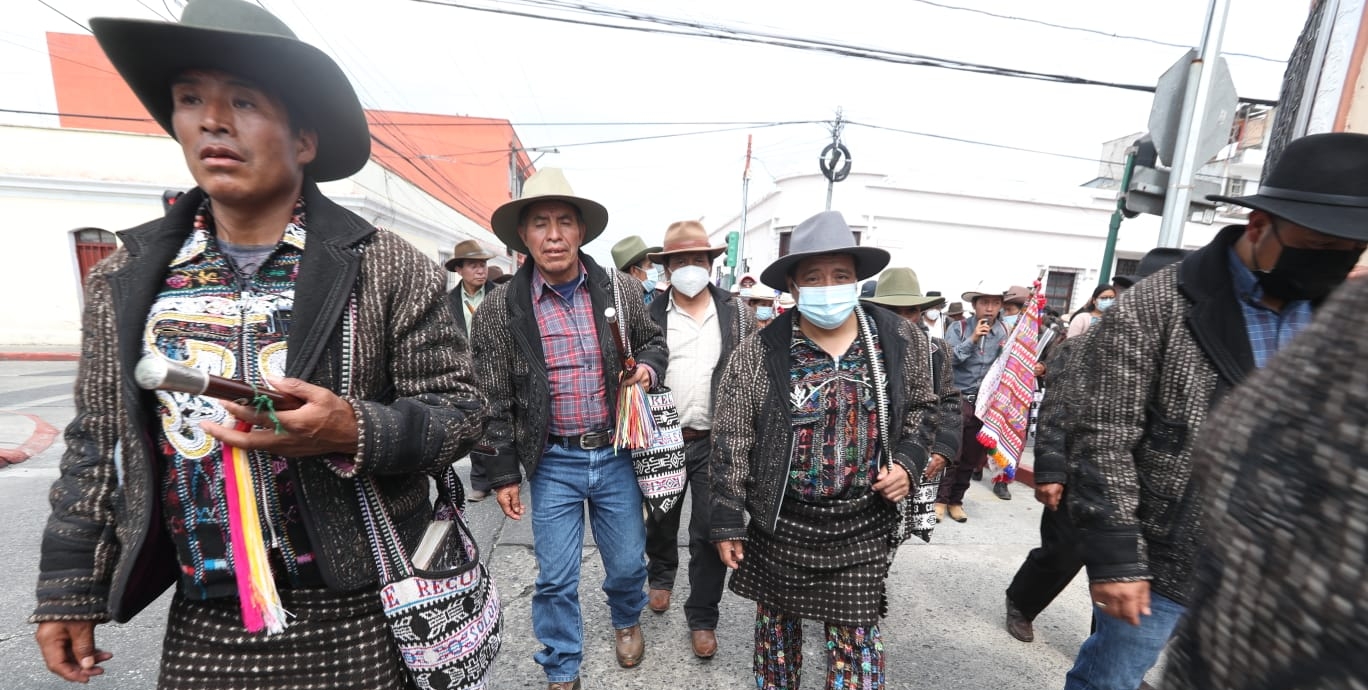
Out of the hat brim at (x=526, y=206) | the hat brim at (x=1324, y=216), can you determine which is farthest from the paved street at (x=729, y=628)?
the hat brim at (x=1324, y=216)

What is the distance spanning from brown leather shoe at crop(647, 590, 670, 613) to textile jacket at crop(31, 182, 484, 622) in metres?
2.11

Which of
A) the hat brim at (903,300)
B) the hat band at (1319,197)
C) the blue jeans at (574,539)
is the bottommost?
the blue jeans at (574,539)

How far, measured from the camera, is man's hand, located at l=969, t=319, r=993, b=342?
5.03 metres

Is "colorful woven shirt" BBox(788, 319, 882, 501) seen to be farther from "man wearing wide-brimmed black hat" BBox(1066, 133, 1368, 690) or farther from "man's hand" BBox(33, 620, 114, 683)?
"man's hand" BBox(33, 620, 114, 683)

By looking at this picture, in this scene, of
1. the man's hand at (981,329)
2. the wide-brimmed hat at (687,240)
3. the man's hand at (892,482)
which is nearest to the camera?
the man's hand at (892,482)

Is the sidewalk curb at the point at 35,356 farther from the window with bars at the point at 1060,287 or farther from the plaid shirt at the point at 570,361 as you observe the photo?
the window with bars at the point at 1060,287

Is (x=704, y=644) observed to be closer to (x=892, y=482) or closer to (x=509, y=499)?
(x=509, y=499)

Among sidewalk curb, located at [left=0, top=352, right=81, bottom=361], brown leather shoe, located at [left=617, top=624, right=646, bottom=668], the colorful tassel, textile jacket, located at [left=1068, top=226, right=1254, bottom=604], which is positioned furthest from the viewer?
sidewalk curb, located at [left=0, top=352, right=81, bottom=361]

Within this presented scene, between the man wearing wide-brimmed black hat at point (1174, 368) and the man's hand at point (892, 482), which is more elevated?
the man wearing wide-brimmed black hat at point (1174, 368)

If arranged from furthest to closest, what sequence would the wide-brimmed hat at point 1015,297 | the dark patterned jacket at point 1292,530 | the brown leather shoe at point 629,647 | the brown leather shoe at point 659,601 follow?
the wide-brimmed hat at point 1015,297, the brown leather shoe at point 659,601, the brown leather shoe at point 629,647, the dark patterned jacket at point 1292,530

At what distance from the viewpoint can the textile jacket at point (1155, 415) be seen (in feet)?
5.12

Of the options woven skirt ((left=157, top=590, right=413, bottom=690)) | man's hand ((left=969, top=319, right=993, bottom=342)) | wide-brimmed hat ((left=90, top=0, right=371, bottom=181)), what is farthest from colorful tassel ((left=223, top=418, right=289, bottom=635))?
man's hand ((left=969, top=319, right=993, bottom=342))

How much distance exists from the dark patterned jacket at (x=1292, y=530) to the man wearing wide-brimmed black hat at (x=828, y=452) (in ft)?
4.94

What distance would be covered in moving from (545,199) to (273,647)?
1786 millimetres
